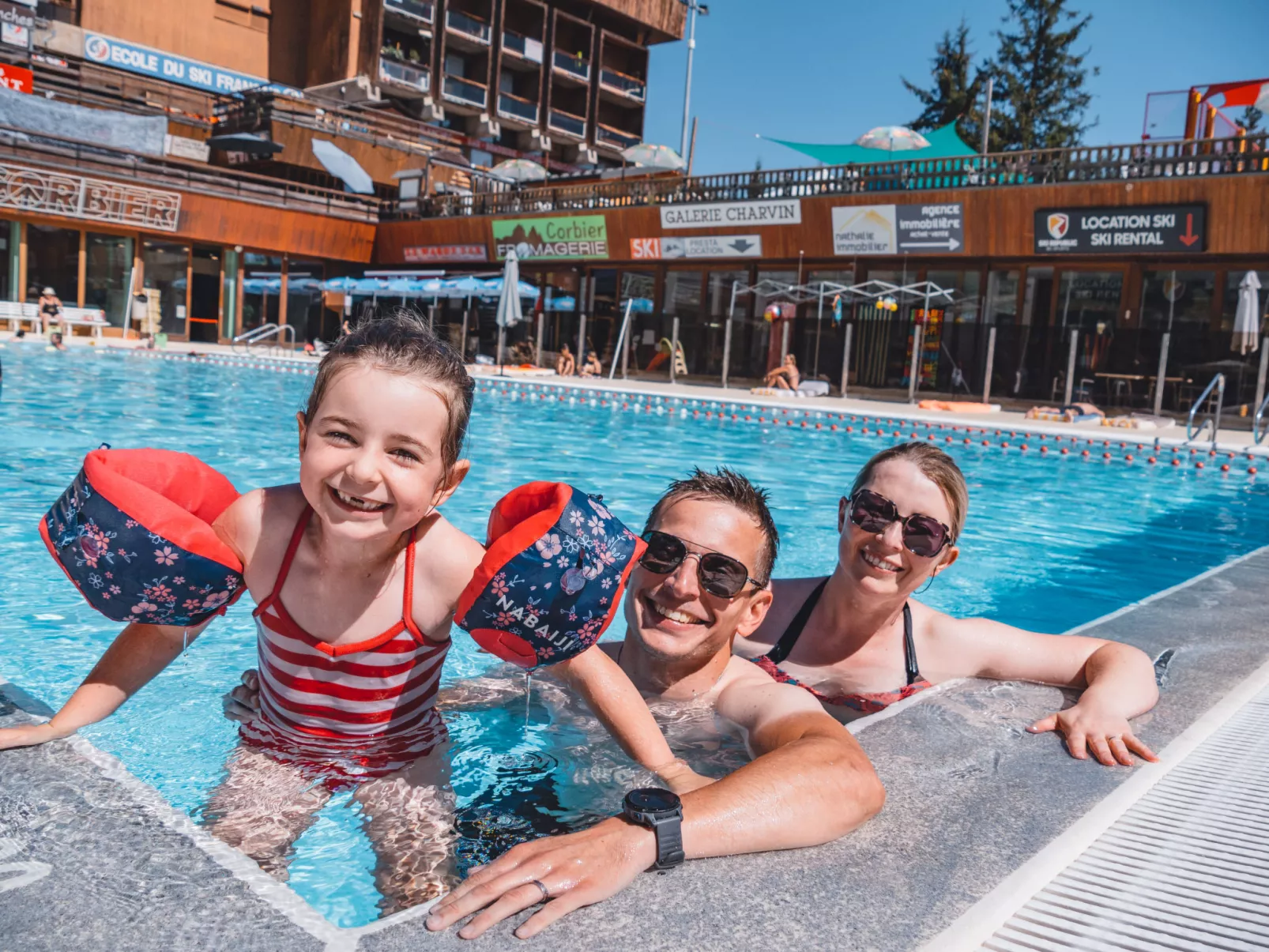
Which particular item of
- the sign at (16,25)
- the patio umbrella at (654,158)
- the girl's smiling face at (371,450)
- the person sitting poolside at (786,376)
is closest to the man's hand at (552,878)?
the girl's smiling face at (371,450)

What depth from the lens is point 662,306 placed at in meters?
24.8

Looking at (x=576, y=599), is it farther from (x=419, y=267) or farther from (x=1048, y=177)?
(x=419, y=267)

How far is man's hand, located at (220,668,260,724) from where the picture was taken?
2.54 meters

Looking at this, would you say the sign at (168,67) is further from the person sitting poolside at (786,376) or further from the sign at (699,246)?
the person sitting poolside at (786,376)

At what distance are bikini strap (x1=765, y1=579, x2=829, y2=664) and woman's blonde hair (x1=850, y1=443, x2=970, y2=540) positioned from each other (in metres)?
0.49

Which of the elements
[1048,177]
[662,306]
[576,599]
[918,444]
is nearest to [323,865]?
[576,599]

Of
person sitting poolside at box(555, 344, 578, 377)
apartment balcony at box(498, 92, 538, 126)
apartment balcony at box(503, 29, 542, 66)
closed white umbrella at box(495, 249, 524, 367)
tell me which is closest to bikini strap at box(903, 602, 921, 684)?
closed white umbrella at box(495, 249, 524, 367)

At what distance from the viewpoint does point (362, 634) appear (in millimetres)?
2193

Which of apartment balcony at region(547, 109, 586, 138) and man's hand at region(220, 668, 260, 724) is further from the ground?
apartment balcony at region(547, 109, 586, 138)

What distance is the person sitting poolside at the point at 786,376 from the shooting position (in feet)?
65.1

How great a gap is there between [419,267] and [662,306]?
29.1 feet

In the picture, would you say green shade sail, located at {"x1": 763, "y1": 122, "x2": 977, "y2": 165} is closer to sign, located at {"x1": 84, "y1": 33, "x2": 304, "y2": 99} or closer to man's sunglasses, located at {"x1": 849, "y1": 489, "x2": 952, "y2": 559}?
sign, located at {"x1": 84, "y1": 33, "x2": 304, "y2": 99}

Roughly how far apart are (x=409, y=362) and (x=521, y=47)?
131ft

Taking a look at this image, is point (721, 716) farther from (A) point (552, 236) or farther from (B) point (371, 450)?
(A) point (552, 236)
